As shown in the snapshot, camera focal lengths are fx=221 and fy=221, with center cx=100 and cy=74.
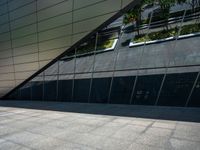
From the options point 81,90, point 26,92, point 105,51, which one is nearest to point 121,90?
point 105,51

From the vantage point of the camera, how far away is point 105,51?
57.4ft

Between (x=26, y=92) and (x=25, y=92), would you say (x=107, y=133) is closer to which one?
(x=26, y=92)

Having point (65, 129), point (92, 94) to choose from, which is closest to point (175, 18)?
point (92, 94)

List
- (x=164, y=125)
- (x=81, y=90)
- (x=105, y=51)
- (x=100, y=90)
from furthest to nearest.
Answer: (x=81, y=90)
(x=105, y=51)
(x=100, y=90)
(x=164, y=125)

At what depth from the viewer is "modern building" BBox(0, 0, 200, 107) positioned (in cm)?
1400

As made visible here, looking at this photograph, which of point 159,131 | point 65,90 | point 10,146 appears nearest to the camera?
point 10,146

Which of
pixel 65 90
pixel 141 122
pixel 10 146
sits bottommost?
pixel 65 90

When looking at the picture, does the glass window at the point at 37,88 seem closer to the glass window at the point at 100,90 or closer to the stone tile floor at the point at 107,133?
the glass window at the point at 100,90

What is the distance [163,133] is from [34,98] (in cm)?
1708

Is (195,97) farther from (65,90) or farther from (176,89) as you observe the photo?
(65,90)

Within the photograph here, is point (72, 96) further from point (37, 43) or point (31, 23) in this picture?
point (31, 23)

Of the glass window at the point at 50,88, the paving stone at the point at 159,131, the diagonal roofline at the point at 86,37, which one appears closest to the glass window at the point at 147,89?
the diagonal roofline at the point at 86,37

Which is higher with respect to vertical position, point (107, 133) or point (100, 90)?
point (107, 133)

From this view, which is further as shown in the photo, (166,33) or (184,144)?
(166,33)
